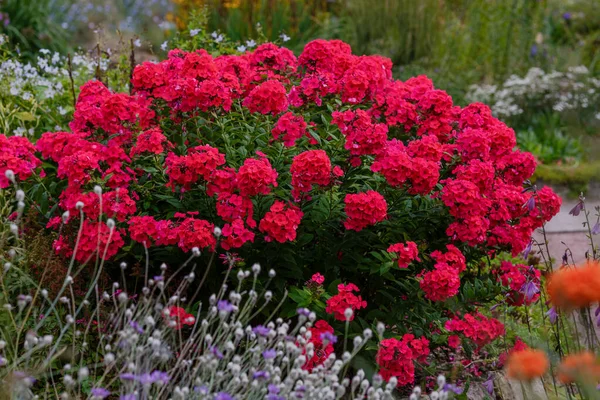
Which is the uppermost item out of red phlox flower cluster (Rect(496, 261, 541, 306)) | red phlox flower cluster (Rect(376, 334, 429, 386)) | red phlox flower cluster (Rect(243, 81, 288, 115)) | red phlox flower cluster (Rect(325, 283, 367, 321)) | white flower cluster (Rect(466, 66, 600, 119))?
red phlox flower cluster (Rect(243, 81, 288, 115))

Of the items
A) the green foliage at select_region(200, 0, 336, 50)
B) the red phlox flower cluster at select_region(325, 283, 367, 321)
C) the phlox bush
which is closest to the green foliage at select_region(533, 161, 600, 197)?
the phlox bush

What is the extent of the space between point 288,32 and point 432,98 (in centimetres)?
568

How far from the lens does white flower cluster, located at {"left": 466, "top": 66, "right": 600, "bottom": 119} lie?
7.88 m

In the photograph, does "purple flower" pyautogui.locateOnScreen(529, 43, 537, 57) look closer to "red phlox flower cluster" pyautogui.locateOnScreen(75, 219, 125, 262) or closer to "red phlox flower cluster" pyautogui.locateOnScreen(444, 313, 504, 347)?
"red phlox flower cluster" pyautogui.locateOnScreen(444, 313, 504, 347)

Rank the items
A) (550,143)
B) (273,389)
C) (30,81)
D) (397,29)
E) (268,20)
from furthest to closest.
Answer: (268,20) < (397,29) < (550,143) < (30,81) < (273,389)

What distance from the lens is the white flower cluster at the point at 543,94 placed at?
25.9ft

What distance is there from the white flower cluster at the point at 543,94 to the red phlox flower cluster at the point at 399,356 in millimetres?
4970

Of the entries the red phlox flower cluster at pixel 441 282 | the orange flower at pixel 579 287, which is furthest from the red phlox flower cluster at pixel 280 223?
the orange flower at pixel 579 287

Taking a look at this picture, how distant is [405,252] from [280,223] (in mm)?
532

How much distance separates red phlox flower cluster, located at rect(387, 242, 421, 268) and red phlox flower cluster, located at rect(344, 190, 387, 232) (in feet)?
0.51

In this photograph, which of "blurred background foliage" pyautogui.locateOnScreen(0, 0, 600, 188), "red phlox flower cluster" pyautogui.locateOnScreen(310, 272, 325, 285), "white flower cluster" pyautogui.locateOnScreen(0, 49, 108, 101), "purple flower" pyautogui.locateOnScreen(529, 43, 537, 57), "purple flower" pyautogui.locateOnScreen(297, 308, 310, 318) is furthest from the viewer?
"purple flower" pyautogui.locateOnScreen(529, 43, 537, 57)

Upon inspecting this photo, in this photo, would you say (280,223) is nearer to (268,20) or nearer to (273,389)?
(273,389)

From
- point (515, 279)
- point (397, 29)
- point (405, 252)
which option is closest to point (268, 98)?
point (405, 252)

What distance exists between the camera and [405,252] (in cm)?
321
